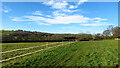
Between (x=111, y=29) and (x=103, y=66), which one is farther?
(x=111, y=29)

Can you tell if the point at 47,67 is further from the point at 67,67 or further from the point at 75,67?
the point at 75,67

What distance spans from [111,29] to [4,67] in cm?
9447

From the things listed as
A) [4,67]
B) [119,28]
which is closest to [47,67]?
[4,67]

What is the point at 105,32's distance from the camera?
96.6 metres

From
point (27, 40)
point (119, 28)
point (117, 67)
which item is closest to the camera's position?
point (117, 67)

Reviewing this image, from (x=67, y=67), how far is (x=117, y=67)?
287 centimetres

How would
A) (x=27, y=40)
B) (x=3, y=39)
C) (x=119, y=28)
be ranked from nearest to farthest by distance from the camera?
1. (x=3, y=39)
2. (x=27, y=40)
3. (x=119, y=28)

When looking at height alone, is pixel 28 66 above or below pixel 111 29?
below

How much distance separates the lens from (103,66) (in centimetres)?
743

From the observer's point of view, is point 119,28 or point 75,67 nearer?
point 75,67

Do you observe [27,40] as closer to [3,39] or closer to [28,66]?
[3,39]

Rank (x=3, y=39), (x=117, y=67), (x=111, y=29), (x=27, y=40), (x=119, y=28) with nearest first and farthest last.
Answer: (x=117, y=67), (x=3, y=39), (x=27, y=40), (x=119, y=28), (x=111, y=29)

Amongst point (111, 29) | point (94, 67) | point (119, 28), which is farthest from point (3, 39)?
point (111, 29)

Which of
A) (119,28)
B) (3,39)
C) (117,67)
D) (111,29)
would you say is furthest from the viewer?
(111,29)
